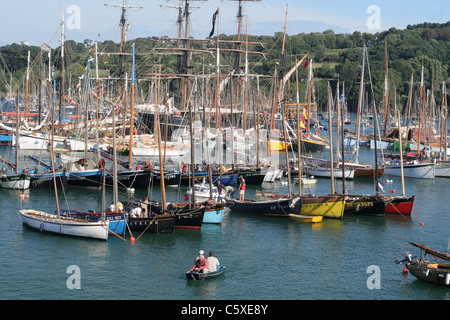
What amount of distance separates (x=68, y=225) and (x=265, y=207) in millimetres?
17331

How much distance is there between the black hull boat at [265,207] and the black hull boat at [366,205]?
526 cm

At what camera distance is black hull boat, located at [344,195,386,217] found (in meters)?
62.3

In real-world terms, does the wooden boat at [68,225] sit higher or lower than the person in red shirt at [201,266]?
higher

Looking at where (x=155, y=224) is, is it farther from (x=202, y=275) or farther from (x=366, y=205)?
(x=366, y=205)

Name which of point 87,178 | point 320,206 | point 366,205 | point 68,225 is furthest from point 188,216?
point 87,178

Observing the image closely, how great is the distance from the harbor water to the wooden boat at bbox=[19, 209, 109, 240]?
1.63 ft

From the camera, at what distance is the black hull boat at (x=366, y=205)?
62.3 meters

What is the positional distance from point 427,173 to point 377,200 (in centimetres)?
2941

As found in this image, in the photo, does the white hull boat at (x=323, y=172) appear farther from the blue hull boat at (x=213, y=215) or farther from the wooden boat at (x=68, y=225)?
the wooden boat at (x=68, y=225)

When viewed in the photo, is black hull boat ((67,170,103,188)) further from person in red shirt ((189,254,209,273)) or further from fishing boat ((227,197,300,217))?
person in red shirt ((189,254,209,273))

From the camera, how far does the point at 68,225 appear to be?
51.2 m

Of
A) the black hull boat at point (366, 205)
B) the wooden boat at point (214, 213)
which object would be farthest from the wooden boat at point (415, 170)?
the wooden boat at point (214, 213)
